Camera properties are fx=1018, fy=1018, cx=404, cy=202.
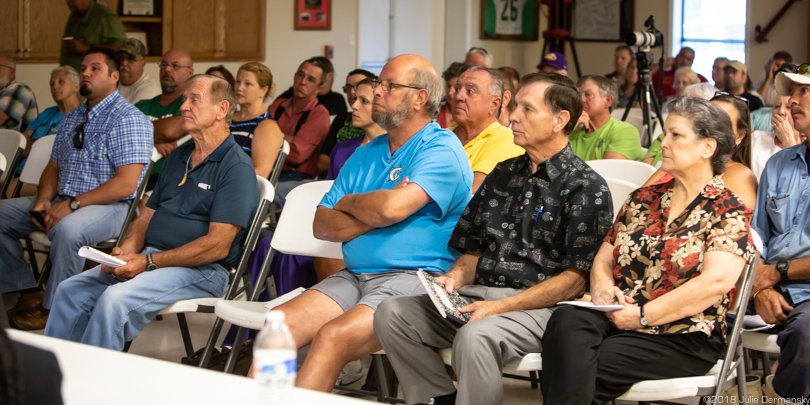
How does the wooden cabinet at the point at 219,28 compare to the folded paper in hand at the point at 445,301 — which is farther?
the wooden cabinet at the point at 219,28

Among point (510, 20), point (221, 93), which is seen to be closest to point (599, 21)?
point (510, 20)

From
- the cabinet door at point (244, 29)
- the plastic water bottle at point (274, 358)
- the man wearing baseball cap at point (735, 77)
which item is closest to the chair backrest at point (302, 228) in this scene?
the plastic water bottle at point (274, 358)

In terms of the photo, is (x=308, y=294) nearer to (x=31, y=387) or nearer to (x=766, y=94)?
(x=31, y=387)

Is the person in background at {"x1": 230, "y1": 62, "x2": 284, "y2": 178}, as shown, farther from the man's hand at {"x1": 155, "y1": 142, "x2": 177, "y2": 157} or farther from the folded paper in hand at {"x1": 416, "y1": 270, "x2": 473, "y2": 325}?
the folded paper in hand at {"x1": 416, "y1": 270, "x2": 473, "y2": 325}

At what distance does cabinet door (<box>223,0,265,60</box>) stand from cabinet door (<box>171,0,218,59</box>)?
146 millimetres

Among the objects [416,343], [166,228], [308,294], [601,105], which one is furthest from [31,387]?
[601,105]

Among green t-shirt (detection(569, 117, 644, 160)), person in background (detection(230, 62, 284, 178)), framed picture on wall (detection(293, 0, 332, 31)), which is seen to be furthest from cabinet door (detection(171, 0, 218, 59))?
green t-shirt (detection(569, 117, 644, 160))

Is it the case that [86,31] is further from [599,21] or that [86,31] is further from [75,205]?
[599,21]

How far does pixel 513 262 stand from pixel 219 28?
7028mm

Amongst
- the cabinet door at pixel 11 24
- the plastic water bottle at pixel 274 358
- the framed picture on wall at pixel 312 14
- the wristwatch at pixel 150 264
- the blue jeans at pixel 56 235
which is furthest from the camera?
the framed picture on wall at pixel 312 14

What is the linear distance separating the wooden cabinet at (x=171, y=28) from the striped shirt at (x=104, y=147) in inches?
171

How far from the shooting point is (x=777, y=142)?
13.6 feet

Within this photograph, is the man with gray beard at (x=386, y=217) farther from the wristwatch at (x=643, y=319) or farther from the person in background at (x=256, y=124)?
the person in background at (x=256, y=124)

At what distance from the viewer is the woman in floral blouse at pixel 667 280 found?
2.54 meters
